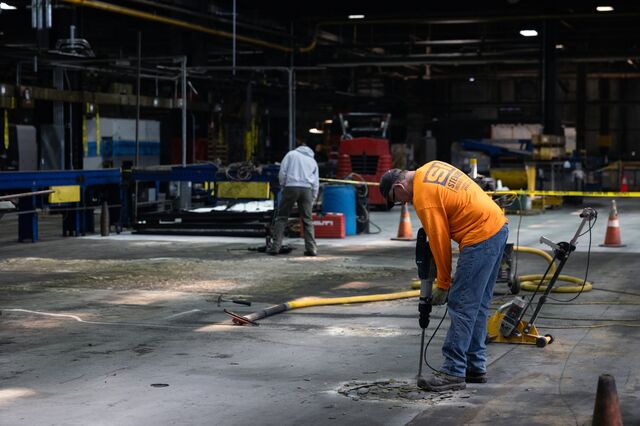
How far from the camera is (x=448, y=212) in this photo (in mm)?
7043

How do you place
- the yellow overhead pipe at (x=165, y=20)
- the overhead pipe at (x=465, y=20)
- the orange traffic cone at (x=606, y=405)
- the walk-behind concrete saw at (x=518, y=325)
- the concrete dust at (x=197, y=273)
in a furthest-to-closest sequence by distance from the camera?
the overhead pipe at (x=465, y=20)
the yellow overhead pipe at (x=165, y=20)
the concrete dust at (x=197, y=273)
the walk-behind concrete saw at (x=518, y=325)
the orange traffic cone at (x=606, y=405)

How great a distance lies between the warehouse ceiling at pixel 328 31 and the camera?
2688cm

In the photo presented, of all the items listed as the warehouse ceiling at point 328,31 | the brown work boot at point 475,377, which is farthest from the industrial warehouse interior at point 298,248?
the warehouse ceiling at point 328,31

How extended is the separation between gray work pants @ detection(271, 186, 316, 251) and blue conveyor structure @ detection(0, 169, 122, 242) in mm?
4579

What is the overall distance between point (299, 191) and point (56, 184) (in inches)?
197

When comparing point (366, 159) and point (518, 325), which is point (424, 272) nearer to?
point (518, 325)

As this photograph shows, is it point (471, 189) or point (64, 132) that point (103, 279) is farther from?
point (64, 132)

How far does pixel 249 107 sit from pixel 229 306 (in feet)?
60.6

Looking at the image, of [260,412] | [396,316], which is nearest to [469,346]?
[260,412]

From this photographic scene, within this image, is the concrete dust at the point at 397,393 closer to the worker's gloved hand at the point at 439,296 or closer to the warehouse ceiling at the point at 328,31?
the worker's gloved hand at the point at 439,296

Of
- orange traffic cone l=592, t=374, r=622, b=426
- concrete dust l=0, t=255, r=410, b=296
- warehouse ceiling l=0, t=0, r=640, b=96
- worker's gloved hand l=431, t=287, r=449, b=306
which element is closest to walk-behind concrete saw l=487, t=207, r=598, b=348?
worker's gloved hand l=431, t=287, r=449, b=306

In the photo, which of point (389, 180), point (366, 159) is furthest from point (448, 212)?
point (366, 159)

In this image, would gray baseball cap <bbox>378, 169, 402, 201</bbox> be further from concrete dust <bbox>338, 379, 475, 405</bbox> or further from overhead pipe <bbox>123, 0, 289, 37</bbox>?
overhead pipe <bbox>123, 0, 289, 37</bbox>

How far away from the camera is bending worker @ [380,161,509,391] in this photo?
7000mm
